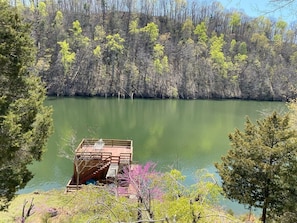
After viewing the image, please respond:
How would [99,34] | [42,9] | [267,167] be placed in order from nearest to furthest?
1. [267,167]
2. [42,9]
3. [99,34]

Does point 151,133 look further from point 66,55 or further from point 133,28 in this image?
point 133,28

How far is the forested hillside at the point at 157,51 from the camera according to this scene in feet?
173

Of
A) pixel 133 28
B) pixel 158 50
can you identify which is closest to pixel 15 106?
pixel 158 50

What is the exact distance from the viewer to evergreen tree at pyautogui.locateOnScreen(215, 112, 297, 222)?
840cm

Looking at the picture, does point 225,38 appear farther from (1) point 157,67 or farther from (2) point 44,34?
(2) point 44,34

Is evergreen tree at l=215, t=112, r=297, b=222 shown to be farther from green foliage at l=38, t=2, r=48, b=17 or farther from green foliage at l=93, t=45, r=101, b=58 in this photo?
green foliage at l=38, t=2, r=48, b=17

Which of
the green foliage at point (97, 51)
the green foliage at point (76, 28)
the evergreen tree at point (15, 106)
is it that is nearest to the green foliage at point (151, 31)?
the green foliage at point (97, 51)

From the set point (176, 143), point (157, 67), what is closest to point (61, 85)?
point (157, 67)

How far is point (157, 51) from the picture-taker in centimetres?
5662

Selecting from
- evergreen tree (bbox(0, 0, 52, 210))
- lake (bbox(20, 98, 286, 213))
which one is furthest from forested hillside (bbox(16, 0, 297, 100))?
evergreen tree (bbox(0, 0, 52, 210))

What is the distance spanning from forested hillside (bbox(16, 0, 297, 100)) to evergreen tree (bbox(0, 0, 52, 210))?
43.4 m

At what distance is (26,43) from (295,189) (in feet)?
28.3

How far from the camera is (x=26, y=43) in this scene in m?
8.08

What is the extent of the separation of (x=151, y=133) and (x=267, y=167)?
18.0 metres
